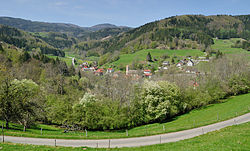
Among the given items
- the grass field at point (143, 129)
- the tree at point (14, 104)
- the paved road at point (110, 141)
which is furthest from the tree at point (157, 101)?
the tree at point (14, 104)

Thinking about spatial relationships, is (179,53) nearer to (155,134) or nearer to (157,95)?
(157,95)

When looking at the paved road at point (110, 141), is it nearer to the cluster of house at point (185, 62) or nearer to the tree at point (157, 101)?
the tree at point (157, 101)

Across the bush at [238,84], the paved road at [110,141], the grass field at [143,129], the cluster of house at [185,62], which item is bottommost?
the grass field at [143,129]

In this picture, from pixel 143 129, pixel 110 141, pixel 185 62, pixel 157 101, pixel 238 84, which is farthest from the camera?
pixel 185 62

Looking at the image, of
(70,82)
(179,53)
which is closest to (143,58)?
(179,53)

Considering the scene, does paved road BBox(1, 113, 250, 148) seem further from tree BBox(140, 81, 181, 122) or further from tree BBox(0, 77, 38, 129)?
tree BBox(140, 81, 181, 122)

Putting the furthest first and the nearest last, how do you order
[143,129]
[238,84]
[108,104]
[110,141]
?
[238,84], [108,104], [143,129], [110,141]

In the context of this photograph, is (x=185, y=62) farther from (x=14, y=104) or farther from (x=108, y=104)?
(x=14, y=104)

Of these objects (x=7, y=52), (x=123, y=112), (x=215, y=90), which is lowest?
(x=123, y=112)

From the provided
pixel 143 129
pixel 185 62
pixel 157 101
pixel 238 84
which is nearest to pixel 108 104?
pixel 143 129

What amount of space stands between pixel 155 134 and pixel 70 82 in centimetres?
6657

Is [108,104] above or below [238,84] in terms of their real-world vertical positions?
below

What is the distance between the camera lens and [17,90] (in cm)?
3008

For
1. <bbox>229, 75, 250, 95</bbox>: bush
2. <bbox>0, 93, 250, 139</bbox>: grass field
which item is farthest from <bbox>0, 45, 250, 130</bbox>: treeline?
<bbox>229, 75, 250, 95</bbox>: bush
